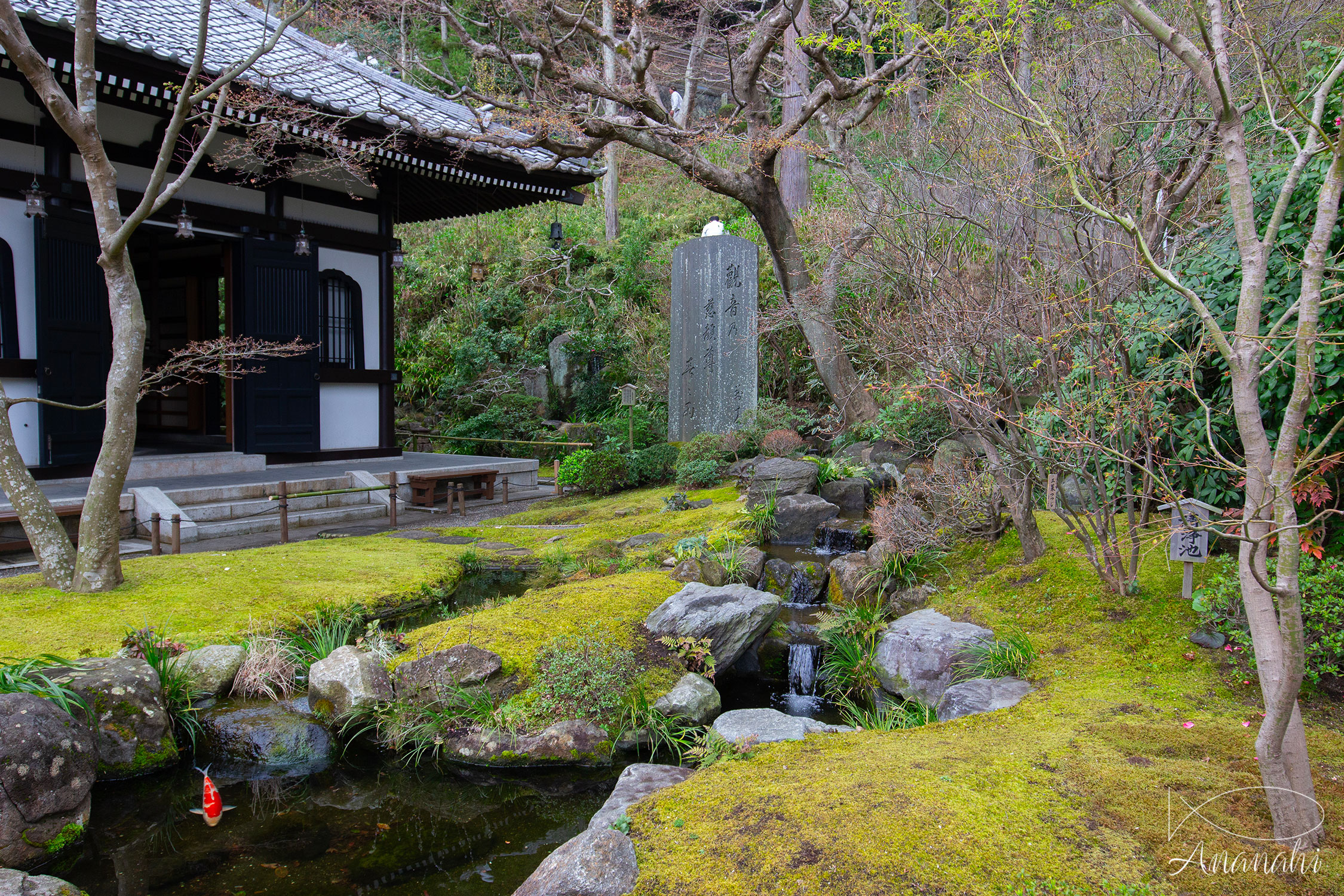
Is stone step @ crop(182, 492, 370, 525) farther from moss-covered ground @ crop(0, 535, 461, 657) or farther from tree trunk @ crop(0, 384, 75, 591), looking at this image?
tree trunk @ crop(0, 384, 75, 591)

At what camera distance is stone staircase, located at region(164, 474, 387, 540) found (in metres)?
9.21

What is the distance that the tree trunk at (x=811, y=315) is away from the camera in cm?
1168

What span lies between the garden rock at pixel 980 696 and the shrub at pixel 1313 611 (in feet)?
3.09

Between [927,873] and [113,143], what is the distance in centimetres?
1129

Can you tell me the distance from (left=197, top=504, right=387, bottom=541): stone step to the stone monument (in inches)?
181

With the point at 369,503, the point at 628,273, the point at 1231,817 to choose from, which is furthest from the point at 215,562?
the point at 628,273

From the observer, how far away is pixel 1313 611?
3559 mm

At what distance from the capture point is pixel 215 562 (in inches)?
285

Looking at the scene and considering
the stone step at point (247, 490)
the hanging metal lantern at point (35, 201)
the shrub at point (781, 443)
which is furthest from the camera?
the shrub at point (781, 443)

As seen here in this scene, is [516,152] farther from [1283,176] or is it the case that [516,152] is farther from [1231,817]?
[1231,817]

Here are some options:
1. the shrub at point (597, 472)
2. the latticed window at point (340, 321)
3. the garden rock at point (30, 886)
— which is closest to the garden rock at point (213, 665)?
the garden rock at point (30, 886)

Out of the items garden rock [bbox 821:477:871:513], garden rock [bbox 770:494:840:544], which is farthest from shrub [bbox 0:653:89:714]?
garden rock [bbox 821:477:871:513]

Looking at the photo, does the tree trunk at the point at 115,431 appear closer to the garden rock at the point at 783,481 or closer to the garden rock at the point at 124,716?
the garden rock at the point at 124,716
